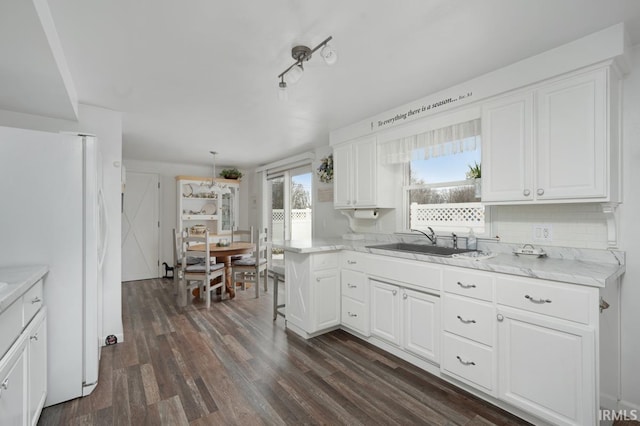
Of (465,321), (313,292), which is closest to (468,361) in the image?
(465,321)

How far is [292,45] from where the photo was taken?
1800mm

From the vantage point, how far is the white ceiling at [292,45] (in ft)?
4.88

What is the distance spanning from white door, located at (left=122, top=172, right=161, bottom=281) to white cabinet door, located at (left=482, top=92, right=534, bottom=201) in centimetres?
556

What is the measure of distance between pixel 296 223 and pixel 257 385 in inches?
130

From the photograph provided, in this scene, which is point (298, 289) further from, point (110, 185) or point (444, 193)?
point (110, 185)

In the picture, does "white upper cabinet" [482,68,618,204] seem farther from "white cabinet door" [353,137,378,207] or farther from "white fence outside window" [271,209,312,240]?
"white fence outside window" [271,209,312,240]

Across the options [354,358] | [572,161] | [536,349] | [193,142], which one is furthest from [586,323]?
[193,142]

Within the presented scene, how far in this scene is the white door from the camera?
523 cm

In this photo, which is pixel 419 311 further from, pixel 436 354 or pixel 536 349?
pixel 536 349

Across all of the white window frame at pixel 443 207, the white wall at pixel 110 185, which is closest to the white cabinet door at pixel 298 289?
the white window frame at pixel 443 207

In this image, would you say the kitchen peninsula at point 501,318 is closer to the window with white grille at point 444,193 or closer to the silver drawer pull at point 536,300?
the silver drawer pull at point 536,300

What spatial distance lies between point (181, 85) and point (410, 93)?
6.42ft

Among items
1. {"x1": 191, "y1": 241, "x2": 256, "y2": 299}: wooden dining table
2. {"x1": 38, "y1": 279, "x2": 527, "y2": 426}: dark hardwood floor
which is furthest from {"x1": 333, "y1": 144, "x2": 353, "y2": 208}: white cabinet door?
{"x1": 191, "y1": 241, "x2": 256, "y2": 299}: wooden dining table

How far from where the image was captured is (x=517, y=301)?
171 cm
